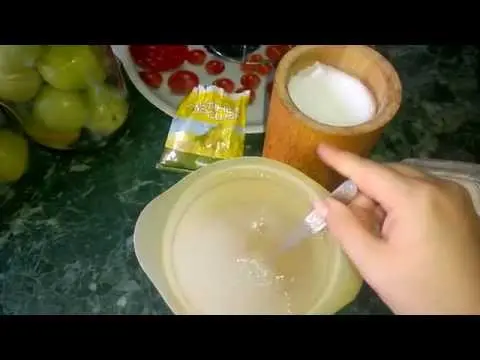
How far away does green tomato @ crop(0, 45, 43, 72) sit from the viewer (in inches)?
20.2

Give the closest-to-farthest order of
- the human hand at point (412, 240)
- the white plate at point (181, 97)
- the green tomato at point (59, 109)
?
the human hand at point (412, 240) < the green tomato at point (59, 109) < the white plate at point (181, 97)

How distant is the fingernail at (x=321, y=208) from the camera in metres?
0.51

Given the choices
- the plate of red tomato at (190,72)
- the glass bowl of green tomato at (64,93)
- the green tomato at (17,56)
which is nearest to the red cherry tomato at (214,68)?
the plate of red tomato at (190,72)

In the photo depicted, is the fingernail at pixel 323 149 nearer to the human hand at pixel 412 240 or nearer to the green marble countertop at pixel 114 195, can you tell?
the human hand at pixel 412 240

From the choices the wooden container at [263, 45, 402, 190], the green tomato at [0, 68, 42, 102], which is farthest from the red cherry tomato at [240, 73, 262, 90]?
the green tomato at [0, 68, 42, 102]

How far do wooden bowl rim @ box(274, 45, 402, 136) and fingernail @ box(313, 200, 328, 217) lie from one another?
54 millimetres

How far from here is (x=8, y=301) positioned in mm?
584

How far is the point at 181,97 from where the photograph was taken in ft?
2.28

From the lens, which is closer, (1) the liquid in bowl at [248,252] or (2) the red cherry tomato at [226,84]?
(1) the liquid in bowl at [248,252]

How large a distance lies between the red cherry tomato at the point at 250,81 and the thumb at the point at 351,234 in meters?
0.23

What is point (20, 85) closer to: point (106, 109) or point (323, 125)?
point (106, 109)
